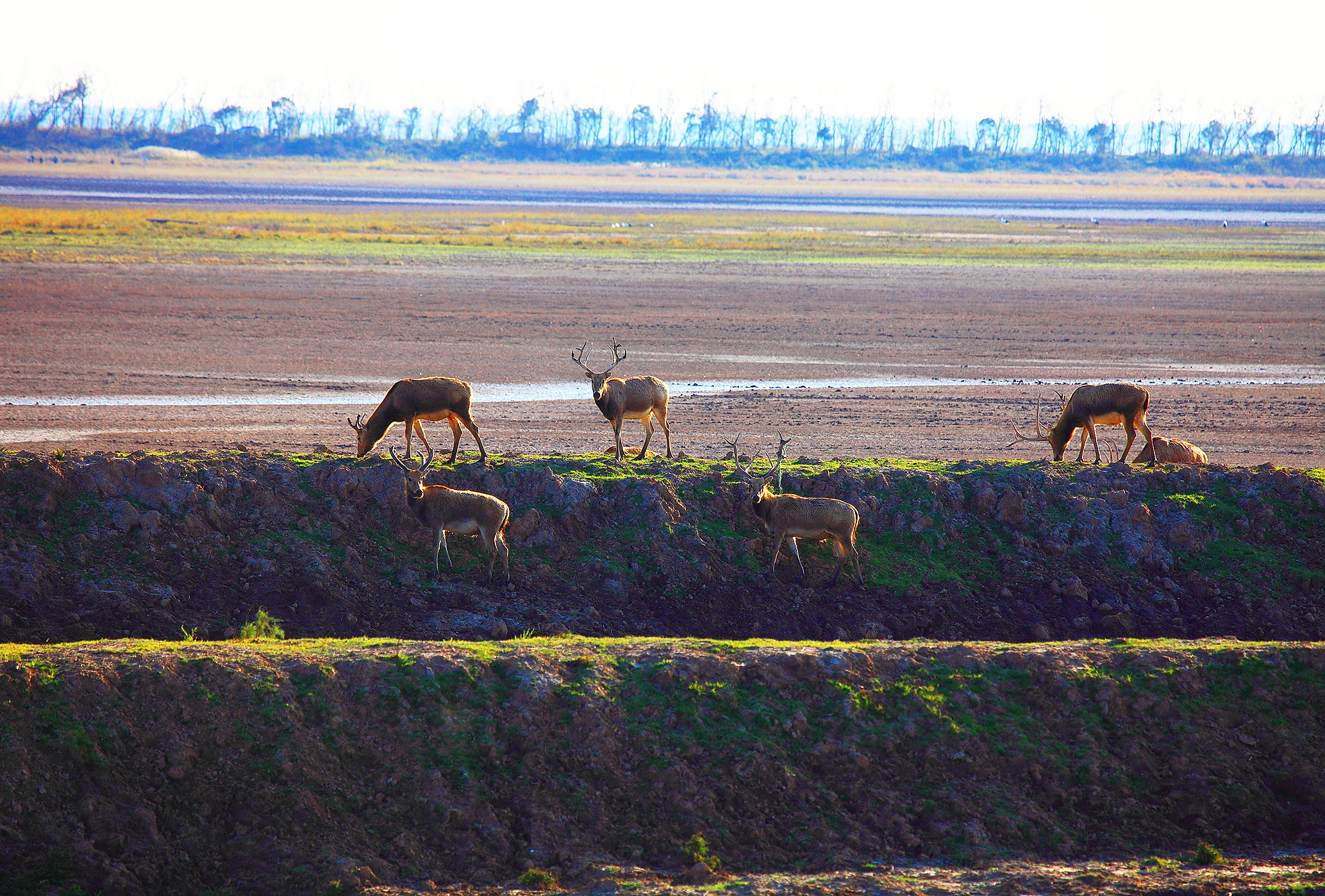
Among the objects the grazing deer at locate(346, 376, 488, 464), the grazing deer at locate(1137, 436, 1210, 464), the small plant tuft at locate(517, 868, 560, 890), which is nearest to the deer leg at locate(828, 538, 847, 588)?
the grazing deer at locate(346, 376, 488, 464)

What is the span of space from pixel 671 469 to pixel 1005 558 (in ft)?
14.7

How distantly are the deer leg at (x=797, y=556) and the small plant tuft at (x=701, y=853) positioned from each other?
18.6 feet

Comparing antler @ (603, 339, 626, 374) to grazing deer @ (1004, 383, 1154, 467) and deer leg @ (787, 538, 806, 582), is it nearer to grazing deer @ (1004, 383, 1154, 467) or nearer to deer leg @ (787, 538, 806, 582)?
deer leg @ (787, 538, 806, 582)

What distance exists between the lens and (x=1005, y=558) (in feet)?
48.2

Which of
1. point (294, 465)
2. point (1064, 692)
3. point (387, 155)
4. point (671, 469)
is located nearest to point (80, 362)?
point (294, 465)

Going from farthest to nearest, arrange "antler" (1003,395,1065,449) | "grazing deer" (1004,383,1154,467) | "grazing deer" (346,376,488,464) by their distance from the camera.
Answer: "antler" (1003,395,1065,449)
"grazing deer" (1004,383,1154,467)
"grazing deer" (346,376,488,464)

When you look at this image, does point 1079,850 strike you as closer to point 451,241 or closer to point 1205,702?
point 1205,702

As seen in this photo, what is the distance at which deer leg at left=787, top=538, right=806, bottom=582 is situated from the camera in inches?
559

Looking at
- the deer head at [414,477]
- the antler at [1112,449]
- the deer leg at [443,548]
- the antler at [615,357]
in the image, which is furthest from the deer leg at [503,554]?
the antler at [1112,449]

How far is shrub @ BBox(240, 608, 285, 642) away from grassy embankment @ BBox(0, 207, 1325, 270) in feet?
126

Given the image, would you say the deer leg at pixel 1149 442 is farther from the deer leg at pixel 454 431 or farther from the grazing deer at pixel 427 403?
the deer leg at pixel 454 431

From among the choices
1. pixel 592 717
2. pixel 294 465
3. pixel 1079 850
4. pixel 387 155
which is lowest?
pixel 1079 850

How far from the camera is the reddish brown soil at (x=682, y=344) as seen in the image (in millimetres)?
22359

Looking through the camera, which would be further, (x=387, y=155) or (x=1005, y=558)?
(x=387, y=155)
